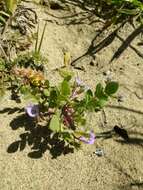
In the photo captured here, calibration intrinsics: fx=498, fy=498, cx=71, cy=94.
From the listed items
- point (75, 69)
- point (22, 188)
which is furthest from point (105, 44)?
point (22, 188)

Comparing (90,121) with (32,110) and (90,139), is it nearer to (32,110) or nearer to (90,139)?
(90,139)

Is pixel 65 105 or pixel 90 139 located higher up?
pixel 65 105

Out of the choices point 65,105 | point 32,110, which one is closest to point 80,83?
point 65,105

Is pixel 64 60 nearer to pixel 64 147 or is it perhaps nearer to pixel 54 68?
pixel 54 68

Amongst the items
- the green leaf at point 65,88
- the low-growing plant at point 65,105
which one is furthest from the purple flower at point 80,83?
the green leaf at point 65,88

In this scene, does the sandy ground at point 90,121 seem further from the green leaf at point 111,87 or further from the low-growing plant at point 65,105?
the green leaf at point 111,87

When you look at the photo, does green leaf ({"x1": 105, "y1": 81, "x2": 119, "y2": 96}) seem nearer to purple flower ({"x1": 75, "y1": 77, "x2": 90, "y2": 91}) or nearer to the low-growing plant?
the low-growing plant
